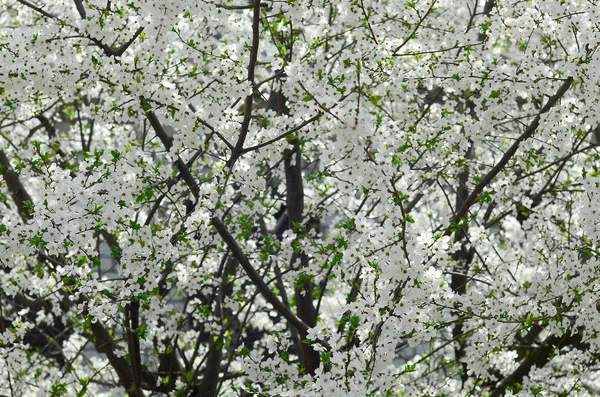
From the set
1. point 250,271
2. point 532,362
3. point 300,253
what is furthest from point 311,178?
point 532,362

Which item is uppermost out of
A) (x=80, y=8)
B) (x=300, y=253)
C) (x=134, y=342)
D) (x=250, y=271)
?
(x=80, y=8)

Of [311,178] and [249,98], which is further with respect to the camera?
[311,178]

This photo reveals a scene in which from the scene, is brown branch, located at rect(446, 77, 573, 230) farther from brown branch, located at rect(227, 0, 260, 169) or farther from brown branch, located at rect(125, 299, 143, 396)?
brown branch, located at rect(125, 299, 143, 396)

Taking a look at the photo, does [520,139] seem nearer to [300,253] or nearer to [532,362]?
[300,253]

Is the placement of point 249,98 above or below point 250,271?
above

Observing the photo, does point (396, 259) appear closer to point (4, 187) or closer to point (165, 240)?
point (165, 240)

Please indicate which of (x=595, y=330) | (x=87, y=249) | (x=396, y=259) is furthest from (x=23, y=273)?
(x=595, y=330)

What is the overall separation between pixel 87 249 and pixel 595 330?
11.2 feet

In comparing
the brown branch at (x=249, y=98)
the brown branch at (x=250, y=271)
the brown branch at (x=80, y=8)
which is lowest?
the brown branch at (x=250, y=271)

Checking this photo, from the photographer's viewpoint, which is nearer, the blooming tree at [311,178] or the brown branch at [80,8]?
the blooming tree at [311,178]

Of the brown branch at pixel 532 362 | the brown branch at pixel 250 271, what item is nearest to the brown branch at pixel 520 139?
the brown branch at pixel 250 271

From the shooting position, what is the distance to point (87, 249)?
4.73 m

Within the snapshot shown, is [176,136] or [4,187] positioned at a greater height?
[4,187]

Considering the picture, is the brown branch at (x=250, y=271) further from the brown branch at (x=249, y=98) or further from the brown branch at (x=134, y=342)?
the brown branch at (x=134, y=342)
